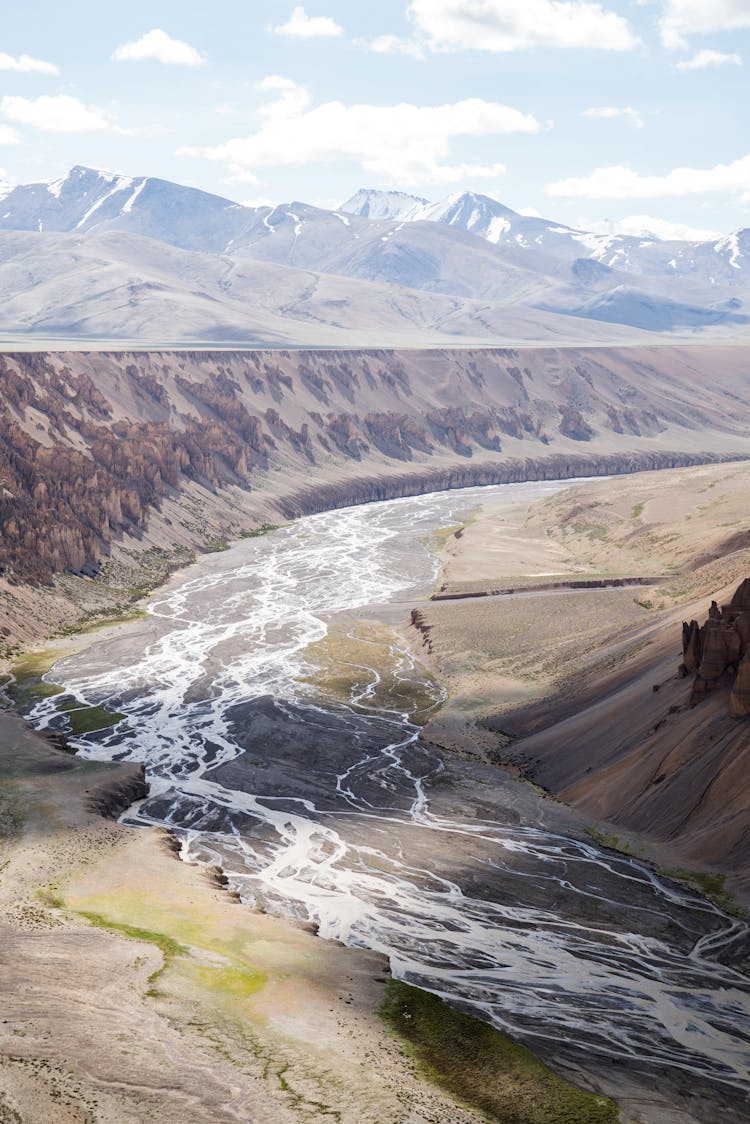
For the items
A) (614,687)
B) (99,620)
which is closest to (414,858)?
(614,687)

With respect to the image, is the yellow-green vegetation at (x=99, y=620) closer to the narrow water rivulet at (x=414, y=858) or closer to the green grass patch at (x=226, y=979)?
the narrow water rivulet at (x=414, y=858)

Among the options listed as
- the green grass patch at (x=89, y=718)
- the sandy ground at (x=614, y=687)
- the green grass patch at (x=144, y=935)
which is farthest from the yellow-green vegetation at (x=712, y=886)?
the green grass patch at (x=89, y=718)

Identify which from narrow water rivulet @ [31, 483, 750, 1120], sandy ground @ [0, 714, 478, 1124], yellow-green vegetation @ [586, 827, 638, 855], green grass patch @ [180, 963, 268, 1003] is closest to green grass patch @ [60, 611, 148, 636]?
narrow water rivulet @ [31, 483, 750, 1120]

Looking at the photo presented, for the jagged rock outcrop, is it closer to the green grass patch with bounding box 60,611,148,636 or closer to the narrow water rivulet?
the narrow water rivulet

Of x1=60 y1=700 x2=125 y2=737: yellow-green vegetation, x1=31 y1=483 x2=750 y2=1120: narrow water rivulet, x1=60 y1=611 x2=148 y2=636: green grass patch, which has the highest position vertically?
x1=31 y1=483 x2=750 y2=1120: narrow water rivulet

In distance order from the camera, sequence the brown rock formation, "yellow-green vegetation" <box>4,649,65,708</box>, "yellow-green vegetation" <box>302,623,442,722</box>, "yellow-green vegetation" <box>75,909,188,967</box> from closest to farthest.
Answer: "yellow-green vegetation" <box>75,909,188,967</box> → the brown rock formation → "yellow-green vegetation" <box>302,623,442,722</box> → "yellow-green vegetation" <box>4,649,65,708</box>

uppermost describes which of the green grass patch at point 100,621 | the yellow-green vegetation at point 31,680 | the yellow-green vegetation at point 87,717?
the yellow-green vegetation at point 87,717

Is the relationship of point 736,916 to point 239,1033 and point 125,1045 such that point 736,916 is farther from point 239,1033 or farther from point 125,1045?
point 125,1045
